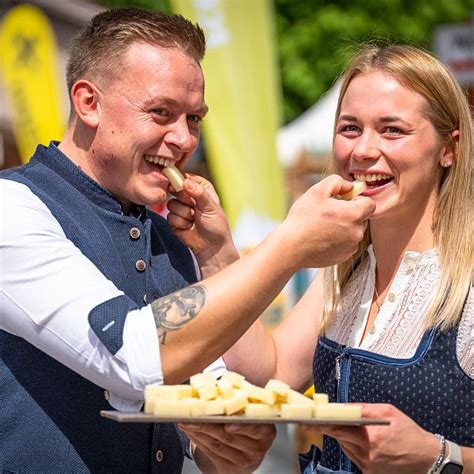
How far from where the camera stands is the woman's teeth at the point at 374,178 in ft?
9.71

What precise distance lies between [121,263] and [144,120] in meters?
0.40

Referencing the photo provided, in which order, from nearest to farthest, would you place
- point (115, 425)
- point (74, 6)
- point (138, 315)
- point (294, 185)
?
point (138, 315)
point (115, 425)
point (74, 6)
point (294, 185)

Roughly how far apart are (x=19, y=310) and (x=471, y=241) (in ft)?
4.25

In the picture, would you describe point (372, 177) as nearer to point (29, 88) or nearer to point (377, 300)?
point (377, 300)

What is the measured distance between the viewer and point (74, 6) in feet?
29.4

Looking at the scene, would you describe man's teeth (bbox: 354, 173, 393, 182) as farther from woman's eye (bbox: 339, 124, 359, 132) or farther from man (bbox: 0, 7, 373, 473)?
man (bbox: 0, 7, 373, 473)

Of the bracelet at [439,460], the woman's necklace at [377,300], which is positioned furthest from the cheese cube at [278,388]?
the woman's necklace at [377,300]

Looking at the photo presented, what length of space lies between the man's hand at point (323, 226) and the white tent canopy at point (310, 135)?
7107mm

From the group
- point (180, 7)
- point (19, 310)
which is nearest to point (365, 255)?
point (19, 310)

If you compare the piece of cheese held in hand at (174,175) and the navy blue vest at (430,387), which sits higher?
the piece of cheese held in hand at (174,175)

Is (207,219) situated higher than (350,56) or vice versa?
(350,56)

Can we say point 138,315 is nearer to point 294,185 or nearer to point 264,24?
point 264,24

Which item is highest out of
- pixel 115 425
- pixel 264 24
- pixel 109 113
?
pixel 264 24

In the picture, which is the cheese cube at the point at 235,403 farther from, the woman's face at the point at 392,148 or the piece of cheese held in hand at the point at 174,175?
the woman's face at the point at 392,148
